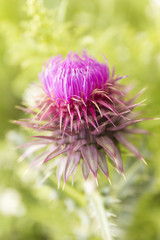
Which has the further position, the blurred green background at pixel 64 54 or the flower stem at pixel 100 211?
the blurred green background at pixel 64 54

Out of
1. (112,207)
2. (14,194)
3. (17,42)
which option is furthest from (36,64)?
(14,194)

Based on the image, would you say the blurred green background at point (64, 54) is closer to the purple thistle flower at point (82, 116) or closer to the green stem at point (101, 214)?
the green stem at point (101, 214)

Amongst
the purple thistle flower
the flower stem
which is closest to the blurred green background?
the flower stem

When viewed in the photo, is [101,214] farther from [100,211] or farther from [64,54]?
[64,54]

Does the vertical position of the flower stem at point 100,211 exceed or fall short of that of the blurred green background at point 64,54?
it falls short

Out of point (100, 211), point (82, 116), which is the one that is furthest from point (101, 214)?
point (82, 116)

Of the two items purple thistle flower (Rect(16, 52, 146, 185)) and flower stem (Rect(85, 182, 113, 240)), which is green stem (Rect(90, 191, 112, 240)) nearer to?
flower stem (Rect(85, 182, 113, 240))

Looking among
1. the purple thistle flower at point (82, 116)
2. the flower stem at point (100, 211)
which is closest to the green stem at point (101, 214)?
the flower stem at point (100, 211)
